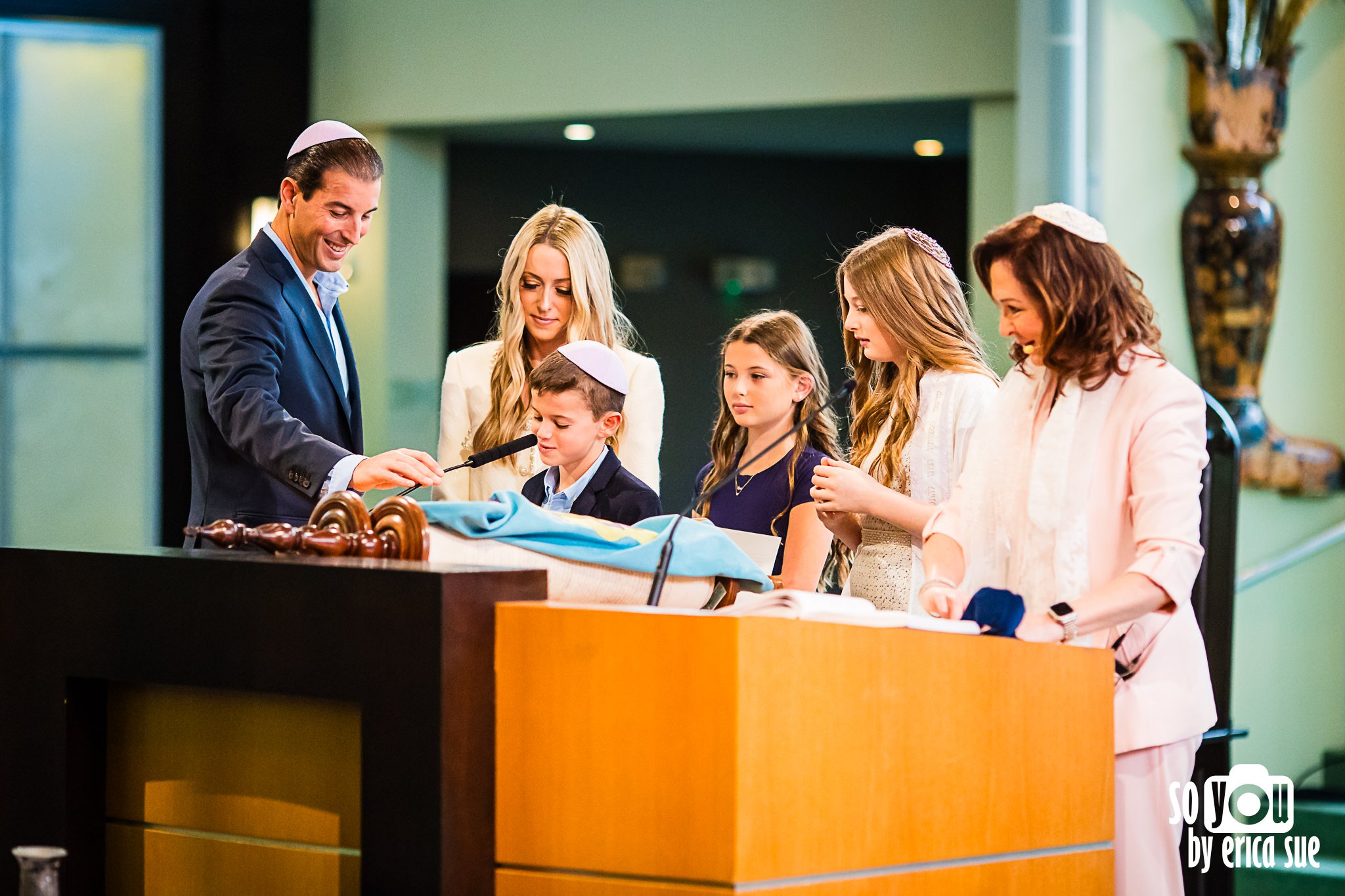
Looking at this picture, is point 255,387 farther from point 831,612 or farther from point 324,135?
point 831,612

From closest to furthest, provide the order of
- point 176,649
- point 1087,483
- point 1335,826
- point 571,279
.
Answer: point 176,649
point 1087,483
point 571,279
point 1335,826

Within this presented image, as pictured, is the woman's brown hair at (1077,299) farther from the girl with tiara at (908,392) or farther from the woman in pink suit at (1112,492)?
the girl with tiara at (908,392)

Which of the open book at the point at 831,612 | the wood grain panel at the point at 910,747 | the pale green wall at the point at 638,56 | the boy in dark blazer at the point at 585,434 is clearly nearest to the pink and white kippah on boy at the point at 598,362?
the boy in dark blazer at the point at 585,434

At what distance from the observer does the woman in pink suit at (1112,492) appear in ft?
6.21

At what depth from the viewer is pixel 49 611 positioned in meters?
1.81

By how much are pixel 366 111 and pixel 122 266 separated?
129cm

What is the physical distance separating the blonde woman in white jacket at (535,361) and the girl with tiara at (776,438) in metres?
0.18

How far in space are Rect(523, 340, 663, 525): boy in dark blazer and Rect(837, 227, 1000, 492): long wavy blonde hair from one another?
1.39ft

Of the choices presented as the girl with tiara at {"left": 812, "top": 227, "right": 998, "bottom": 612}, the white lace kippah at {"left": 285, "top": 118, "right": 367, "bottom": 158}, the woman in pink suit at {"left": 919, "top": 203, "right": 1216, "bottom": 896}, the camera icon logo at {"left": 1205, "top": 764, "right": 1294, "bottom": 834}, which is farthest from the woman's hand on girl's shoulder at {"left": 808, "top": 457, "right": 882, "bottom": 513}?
the camera icon logo at {"left": 1205, "top": 764, "right": 1294, "bottom": 834}

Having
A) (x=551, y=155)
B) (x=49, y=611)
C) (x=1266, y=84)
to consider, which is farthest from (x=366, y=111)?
(x=49, y=611)

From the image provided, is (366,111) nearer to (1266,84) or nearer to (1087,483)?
(1266,84)

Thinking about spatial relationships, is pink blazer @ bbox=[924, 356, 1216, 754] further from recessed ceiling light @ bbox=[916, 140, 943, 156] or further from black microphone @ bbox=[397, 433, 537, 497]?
recessed ceiling light @ bbox=[916, 140, 943, 156]

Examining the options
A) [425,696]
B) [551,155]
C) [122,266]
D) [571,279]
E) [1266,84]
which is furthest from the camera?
[551,155]

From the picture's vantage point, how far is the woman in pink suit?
74.5 inches
